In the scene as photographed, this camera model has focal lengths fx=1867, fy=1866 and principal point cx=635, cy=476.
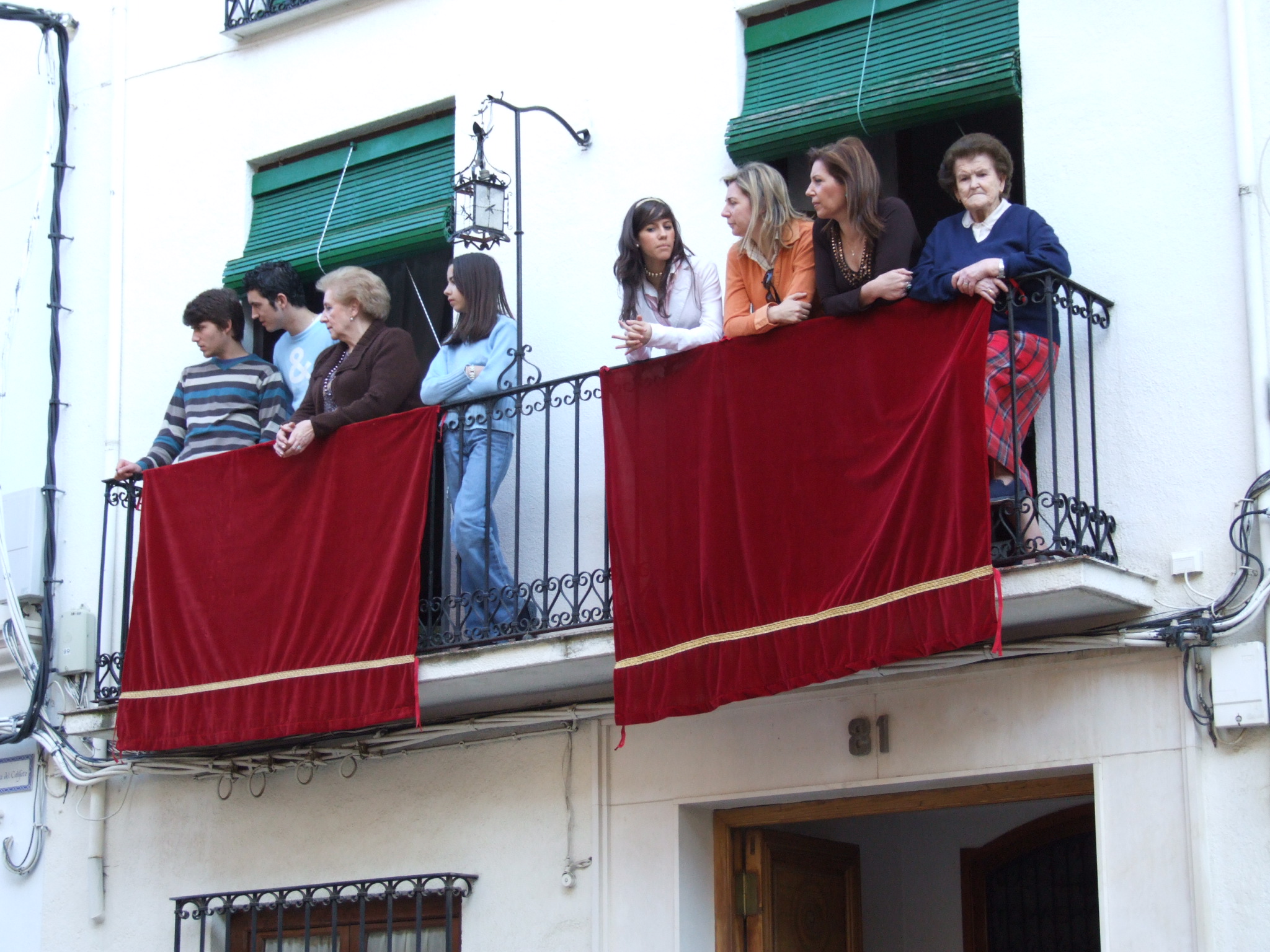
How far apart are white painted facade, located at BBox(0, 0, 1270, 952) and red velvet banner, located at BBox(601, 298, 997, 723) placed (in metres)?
0.50

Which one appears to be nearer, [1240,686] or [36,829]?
[1240,686]

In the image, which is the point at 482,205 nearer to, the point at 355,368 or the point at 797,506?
the point at 355,368

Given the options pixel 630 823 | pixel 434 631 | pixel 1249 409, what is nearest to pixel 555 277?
pixel 434 631

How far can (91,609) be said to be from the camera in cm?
995

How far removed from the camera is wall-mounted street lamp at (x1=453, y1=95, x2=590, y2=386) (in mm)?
8562

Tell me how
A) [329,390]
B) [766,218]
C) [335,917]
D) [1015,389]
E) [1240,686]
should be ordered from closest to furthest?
1. [1240,686]
2. [1015,389]
3. [766,218]
4. [335,917]
5. [329,390]

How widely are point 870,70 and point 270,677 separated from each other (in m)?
3.84

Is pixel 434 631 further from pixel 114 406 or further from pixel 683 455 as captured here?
pixel 114 406

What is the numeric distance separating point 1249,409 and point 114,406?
614 cm

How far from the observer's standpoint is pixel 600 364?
341 inches

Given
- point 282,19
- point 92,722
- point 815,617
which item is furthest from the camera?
point 282,19

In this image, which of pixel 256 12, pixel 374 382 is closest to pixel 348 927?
pixel 374 382

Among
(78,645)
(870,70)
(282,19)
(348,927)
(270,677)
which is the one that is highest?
(282,19)

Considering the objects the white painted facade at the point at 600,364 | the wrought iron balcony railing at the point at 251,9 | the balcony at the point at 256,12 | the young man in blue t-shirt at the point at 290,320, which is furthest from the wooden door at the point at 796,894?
the wrought iron balcony railing at the point at 251,9
